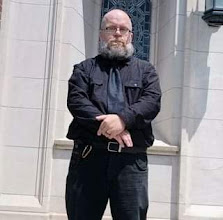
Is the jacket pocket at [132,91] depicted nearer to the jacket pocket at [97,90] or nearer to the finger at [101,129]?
the jacket pocket at [97,90]

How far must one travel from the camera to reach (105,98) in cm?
242

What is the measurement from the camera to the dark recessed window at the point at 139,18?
558 centimetres

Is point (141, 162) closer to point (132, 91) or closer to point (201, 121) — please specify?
point (132, 91)

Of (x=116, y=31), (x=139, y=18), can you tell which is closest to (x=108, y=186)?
(x=116, y=31)

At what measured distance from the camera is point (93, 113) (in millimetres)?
2336

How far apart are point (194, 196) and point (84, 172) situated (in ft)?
8.36

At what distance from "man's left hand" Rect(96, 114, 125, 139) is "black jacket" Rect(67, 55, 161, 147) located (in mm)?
25

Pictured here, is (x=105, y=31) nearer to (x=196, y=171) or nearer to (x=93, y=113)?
(x=93, y=113)

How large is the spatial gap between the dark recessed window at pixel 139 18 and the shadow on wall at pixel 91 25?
0.40ft

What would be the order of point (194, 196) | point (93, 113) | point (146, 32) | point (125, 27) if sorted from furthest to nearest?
point (146, 32) → point (194, 196) → point (125, 27) → point (93, 113)

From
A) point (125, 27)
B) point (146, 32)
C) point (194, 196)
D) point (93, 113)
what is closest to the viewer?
point (93, 113)

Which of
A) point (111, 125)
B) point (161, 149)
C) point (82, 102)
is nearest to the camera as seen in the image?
point (111, 125)

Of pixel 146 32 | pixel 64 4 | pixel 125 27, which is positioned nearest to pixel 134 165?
pixel 125 27

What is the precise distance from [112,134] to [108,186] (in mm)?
281
